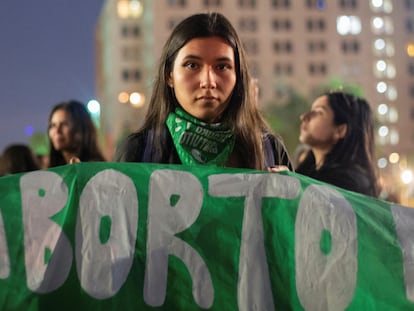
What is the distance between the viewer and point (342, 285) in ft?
8.68

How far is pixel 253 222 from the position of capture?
273cm

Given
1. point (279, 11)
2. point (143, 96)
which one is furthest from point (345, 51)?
point (143, 96)

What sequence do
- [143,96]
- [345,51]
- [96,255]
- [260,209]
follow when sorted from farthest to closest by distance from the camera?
[345,51] → [143,96] → [260,209] → [96,255]

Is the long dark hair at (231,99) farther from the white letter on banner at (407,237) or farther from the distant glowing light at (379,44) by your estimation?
the distant glowing light at (379,44)

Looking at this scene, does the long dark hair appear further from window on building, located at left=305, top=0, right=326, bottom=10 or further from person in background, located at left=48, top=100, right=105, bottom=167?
window on building, located at left=305, top=0, right=326, bottom=10

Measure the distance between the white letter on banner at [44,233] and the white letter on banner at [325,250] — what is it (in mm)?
841

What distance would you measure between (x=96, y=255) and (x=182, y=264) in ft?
1.00

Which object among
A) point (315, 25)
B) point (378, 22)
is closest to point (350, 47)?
point (315, 25)

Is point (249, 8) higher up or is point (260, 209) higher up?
point (249, 8)

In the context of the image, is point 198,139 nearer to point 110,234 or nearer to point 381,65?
point 110,234

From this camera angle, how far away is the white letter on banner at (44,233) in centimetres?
254

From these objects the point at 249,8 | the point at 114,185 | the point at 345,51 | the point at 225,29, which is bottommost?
the point at 114,185

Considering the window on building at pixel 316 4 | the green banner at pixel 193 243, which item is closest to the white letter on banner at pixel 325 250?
the green banner at pixel 193 243

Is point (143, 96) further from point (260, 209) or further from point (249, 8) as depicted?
point (260, 209)
